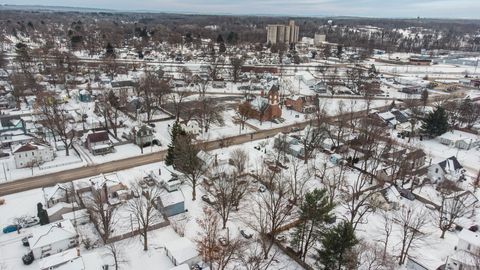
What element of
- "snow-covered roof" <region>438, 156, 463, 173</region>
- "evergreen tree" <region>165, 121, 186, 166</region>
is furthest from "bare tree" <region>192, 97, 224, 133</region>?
"snow-covered roof" <region>438, 156, 463, 173</region>

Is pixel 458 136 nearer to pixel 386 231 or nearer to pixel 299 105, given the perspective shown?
pixel 299 105

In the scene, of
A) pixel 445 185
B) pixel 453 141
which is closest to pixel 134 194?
pixel 445 185

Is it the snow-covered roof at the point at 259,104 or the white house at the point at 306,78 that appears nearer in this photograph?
the snow-covered roof at the point at 259,104

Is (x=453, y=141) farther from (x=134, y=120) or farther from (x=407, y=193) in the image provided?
(x=134, y=120)

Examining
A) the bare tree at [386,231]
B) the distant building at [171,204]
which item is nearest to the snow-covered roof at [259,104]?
the distant building at [171,204]

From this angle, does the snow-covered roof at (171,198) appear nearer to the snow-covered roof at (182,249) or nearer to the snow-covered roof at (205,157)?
the snow-covered roof at (182,249)

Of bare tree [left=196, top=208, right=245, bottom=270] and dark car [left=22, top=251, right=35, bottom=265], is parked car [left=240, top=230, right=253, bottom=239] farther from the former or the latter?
dark car [left=22, top=251, right=35, bottom=265]
